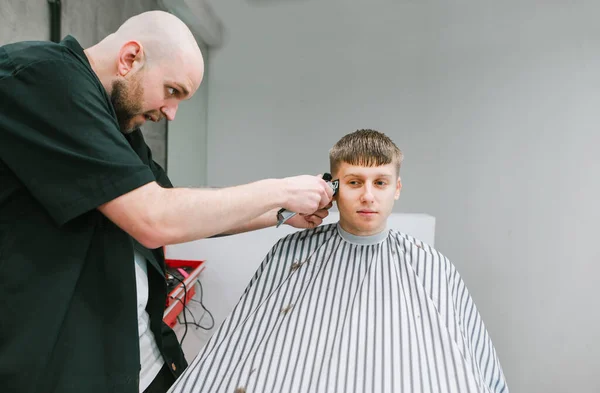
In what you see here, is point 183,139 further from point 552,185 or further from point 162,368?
point 552,185

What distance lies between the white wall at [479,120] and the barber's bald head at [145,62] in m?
1.52

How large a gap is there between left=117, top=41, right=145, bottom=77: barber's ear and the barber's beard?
0.03m

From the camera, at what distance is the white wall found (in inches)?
78.5

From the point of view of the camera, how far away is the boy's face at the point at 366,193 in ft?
3.89

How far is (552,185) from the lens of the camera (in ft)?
6.64

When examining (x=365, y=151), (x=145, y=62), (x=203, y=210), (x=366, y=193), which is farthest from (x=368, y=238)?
(x=145, y=62)

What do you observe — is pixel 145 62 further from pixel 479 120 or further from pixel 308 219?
pixel 479 120

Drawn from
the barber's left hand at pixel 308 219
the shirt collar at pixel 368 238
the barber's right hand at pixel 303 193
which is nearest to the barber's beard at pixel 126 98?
the barber's right hand at pixel 303 193

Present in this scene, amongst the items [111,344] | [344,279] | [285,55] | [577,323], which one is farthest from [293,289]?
[577,323]

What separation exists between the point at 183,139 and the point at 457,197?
1906 mm

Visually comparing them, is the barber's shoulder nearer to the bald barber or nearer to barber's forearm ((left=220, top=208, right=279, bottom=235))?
the bald barber

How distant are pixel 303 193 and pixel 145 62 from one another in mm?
544

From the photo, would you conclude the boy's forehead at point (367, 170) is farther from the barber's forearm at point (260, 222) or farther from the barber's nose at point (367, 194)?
the barber's forearm at point (260, 222)

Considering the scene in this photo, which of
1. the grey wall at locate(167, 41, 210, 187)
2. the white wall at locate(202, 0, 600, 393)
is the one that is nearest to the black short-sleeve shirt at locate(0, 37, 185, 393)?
the grey wall at locate(167, 41, 210, 187)
